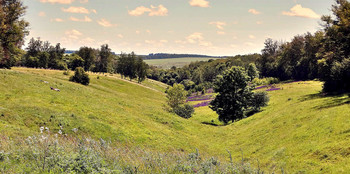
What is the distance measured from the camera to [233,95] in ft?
159

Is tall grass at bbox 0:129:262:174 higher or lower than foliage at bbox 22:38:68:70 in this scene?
lower

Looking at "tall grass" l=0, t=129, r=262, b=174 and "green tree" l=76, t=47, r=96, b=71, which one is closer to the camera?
"tall grass" l=0, t=129, r=262, b=174

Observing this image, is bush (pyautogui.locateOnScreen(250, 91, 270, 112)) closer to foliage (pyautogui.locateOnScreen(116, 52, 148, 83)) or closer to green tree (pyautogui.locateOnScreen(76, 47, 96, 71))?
foliage (pyautogui.locateOnScreen(116, 52, 148, 83))

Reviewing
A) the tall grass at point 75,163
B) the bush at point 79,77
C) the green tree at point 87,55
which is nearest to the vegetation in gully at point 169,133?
the tall grass at point 75,163

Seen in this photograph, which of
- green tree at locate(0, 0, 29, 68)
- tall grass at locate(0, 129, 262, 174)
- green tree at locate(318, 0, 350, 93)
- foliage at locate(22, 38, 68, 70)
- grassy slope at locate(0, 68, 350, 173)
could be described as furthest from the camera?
foliage at locate(22, 38, 68, 70)

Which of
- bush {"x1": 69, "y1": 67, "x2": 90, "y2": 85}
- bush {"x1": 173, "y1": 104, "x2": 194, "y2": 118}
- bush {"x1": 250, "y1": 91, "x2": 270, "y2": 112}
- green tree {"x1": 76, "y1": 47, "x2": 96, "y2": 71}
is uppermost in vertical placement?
green tree {"x1": 76, "y1": 47, "x2": 96, "y2": 71}

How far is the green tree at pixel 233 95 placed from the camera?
1897 inches

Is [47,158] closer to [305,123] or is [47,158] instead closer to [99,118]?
[99,118]

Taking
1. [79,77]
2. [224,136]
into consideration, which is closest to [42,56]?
[79,77]

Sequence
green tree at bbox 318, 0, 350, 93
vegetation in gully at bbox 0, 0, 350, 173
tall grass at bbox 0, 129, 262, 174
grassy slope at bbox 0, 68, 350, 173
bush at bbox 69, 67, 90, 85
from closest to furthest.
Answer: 1. tall grass at bbox 0, 129, 262, 174
2. vegetation in gully at bbox 0, 0, 350, 173
3. grassy slope at bbox 0, 68, 350, 173
4. green tree at bbox 318, 0, 350, 93
5. bush at bbox 69, 67, 90, 85

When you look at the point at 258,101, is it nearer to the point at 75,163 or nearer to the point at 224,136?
the point at 224,136

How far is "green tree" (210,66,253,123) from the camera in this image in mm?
48188

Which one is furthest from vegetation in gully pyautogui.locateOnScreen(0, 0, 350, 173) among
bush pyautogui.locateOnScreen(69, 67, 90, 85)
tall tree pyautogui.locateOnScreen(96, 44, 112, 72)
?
tall tree pyautogui.locateOnScreen(96, 44, 112, 72)

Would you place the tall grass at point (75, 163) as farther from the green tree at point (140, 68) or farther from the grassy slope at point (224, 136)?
the green tree at point (140, 68)
